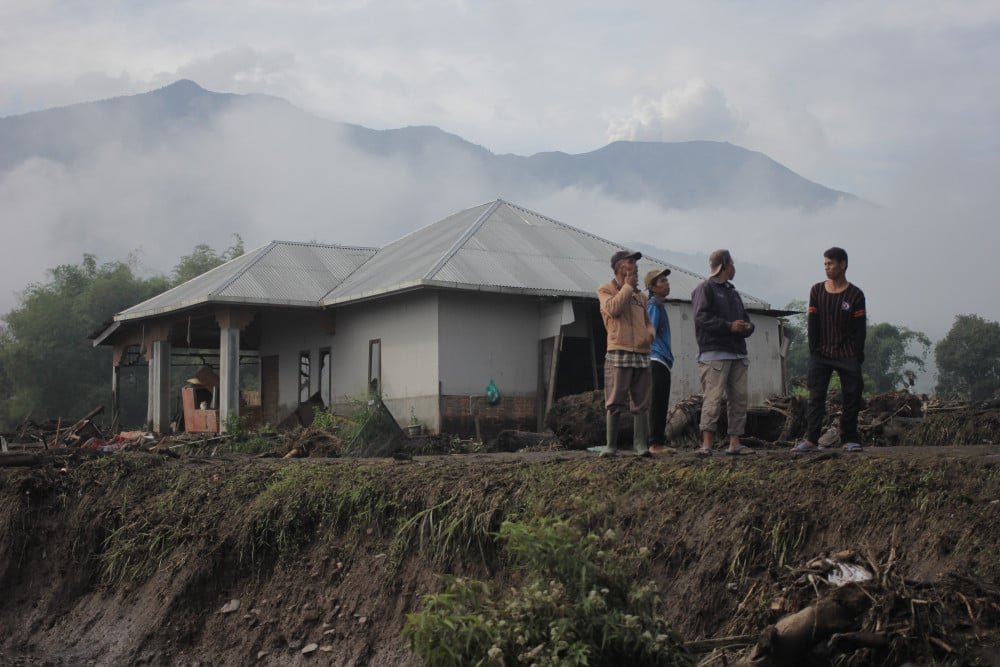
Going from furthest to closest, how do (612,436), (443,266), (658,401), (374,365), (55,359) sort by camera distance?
(55,359) < (374,365) < (443,266) < (658,401) < (612,436)

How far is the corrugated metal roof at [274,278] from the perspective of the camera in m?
21.0

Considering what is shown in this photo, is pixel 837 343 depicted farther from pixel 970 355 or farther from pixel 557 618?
pixel 970 355

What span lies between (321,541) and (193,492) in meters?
2.08

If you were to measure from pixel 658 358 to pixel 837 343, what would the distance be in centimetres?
157

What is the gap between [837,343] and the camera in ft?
26.7

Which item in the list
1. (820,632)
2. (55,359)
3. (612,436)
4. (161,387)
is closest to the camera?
(820,632)

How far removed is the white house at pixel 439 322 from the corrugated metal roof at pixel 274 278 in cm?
6

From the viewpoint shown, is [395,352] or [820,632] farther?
[395,352]

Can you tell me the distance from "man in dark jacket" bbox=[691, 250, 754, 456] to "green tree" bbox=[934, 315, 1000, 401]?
3732 centimetres

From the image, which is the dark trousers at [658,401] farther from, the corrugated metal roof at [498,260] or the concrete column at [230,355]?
the concrete column at [230,355]

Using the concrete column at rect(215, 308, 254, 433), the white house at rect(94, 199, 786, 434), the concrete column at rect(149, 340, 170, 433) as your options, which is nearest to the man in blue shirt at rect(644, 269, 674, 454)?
the white house at rect(94, 199, 786, 434)

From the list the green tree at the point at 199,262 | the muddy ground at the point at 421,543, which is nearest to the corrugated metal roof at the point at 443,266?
the muddy ground at the point at 421,543

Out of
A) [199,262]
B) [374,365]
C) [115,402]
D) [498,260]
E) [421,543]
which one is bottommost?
[421,543]

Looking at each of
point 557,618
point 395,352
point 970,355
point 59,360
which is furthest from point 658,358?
point 59,360
